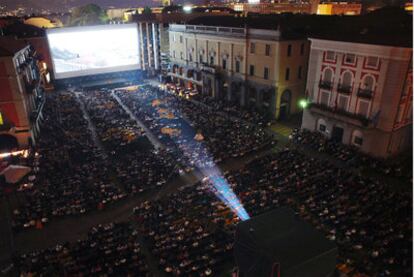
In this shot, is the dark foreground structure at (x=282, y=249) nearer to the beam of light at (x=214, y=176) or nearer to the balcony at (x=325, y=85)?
the beam of light at (x=214, y=176)

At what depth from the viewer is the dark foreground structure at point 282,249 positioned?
820 cm

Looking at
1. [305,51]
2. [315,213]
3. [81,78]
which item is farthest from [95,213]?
[81,78]

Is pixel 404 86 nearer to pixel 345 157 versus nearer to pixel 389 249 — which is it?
pixel 345 157

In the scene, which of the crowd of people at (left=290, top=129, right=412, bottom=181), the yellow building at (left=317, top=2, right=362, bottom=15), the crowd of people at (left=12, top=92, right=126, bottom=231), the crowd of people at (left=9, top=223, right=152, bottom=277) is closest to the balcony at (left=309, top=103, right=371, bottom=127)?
the crowd of people at (left=290, top=129, right=412, bottom=181)

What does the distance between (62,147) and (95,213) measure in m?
14.3

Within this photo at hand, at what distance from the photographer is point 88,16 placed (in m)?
114

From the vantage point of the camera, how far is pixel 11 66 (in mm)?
37250

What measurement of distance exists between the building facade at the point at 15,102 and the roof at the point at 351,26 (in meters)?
33.3

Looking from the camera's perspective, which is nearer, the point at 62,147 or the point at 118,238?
the point at 118,238

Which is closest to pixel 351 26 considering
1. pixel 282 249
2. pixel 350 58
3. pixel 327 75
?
pixel 327 75

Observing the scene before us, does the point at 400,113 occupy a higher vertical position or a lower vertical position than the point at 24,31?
lower

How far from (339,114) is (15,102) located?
38.8 metres

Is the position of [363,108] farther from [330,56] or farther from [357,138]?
[330,56]

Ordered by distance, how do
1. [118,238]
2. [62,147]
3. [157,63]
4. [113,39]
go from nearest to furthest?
1. [118,238]
2. [62,147]
3. [113,39]
4. [157,63]
